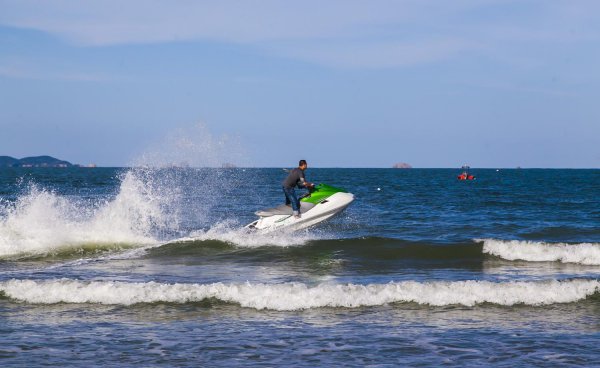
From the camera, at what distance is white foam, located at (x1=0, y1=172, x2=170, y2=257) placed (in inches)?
853

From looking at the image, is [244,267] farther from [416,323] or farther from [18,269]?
[416,323]

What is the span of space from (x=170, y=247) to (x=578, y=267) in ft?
37.4

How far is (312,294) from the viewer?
1321 cm

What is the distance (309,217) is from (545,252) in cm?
666

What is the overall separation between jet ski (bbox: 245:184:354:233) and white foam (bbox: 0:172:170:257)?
4.36 metres

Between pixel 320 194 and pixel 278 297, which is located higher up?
pixel 320 194

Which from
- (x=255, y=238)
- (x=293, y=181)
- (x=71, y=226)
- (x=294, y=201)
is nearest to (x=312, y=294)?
(x=293, y=181)

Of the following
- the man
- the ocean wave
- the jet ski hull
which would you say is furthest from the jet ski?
the man

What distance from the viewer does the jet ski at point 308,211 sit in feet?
70.3

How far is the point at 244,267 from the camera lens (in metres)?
18.3

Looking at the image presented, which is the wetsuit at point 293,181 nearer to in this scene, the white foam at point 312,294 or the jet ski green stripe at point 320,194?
the jet ski green stripe at point 320,194

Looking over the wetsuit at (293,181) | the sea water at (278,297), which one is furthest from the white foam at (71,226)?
the wetsuit at (293,181)

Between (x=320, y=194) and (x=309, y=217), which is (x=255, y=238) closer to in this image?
(x=309, y=217)

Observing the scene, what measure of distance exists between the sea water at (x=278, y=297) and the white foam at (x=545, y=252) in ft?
0.20
